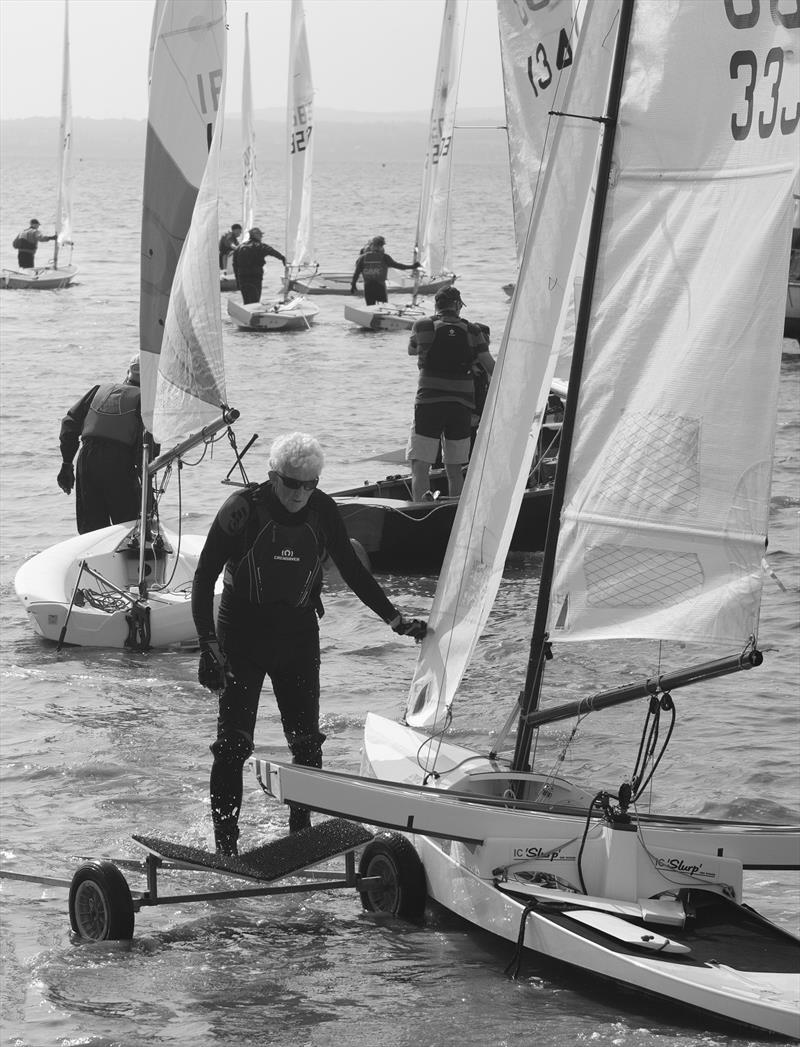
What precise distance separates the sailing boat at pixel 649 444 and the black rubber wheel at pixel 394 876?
13 millimetres

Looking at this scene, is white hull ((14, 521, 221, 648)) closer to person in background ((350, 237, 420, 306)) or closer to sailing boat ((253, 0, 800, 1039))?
sailing boat ((253, 0, 800, 1039))

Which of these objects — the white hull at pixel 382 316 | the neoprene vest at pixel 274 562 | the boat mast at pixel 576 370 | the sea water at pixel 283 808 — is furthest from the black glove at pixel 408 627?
the white hull at pixel 382 316

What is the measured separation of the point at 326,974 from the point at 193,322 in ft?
15.3

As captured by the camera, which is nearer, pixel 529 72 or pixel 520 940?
pixel 520 940

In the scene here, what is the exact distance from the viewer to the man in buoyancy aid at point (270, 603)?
5281mm

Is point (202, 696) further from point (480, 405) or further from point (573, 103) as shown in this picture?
point (573, 103)

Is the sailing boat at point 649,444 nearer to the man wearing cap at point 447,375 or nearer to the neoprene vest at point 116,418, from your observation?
the neoprene vest at point 116,418

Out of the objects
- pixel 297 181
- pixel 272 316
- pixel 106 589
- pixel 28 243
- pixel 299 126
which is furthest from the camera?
pixel 28 243

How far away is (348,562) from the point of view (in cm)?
552

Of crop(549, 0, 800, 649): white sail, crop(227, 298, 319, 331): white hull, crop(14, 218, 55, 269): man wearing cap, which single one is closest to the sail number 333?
crop(549, 0, 800, 649): white sail

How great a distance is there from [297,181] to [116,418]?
1938cm

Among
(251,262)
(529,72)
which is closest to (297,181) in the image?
(251,262)

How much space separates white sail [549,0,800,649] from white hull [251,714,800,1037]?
629mm

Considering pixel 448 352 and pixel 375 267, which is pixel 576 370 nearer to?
pixel 448 352
